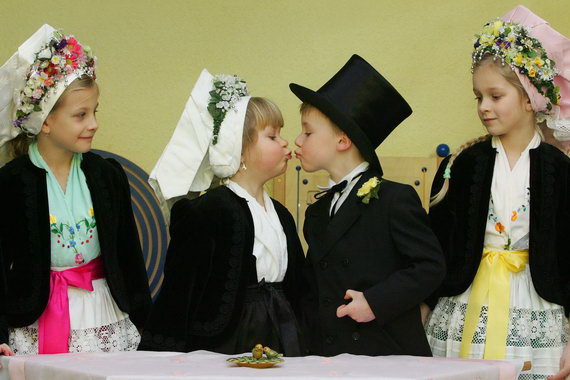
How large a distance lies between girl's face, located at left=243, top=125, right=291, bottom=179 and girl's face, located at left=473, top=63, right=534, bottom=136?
70 cm

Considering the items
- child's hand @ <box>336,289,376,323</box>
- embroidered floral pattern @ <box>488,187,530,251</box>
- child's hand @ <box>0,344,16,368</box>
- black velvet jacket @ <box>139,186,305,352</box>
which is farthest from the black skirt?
embroidered floral pattern @ <box>488,187,530,251</box>

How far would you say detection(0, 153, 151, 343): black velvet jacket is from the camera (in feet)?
10.4

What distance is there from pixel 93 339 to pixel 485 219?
134 cm

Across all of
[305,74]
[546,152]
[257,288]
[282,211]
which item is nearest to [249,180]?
[282,211]

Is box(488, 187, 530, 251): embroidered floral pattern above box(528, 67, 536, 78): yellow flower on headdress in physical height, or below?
below

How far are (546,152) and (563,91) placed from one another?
0.26 metres

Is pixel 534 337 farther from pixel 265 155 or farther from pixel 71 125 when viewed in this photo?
pixel 71 125

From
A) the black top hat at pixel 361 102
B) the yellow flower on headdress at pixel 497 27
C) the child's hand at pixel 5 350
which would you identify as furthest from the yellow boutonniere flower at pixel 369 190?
the child's hand at pixel 5 350

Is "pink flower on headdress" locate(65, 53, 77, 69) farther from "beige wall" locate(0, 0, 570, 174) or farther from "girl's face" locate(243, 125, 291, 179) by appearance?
"beige wall" locate(0, 0, 570, 174)

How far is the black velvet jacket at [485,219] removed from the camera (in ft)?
10.4

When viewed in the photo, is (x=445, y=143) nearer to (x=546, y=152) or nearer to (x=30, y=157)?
(x=546, y=152)

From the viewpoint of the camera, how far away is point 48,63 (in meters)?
3.29

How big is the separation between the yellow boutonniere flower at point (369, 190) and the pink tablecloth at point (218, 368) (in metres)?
0.56

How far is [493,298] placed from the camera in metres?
3.20
